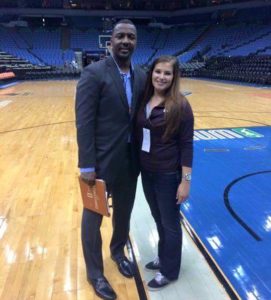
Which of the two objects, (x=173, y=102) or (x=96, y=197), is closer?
(x=173, y=102)

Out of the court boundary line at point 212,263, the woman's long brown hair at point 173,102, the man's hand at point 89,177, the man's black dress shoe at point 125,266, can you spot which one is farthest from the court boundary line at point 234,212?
the man's hand at point 89,177

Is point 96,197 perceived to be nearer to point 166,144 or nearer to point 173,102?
point 166,144

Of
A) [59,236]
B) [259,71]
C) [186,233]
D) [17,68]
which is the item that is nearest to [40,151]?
[59,236]

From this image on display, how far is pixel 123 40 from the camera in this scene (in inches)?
68.1

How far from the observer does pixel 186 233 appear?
8.80ft

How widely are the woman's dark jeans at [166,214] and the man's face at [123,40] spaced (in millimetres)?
671

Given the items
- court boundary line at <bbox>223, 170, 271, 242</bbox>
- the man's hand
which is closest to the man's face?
the man's hand

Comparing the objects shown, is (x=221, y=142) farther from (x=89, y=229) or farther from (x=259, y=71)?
(x=259, y=71)

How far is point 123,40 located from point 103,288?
141cm

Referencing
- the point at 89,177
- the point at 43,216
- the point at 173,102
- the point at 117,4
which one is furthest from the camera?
the point at 117,4

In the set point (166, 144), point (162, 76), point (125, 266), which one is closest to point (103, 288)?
point (125, 266)

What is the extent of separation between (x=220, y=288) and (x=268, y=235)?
82 cm

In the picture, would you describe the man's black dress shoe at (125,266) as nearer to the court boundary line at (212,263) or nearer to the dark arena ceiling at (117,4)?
the court boundary line at (212,263)

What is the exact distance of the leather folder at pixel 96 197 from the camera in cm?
183
